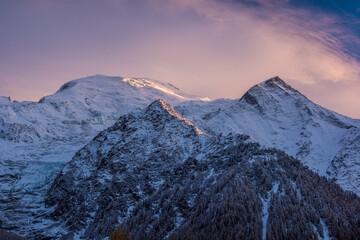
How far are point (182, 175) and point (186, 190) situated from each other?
6078 millimetres

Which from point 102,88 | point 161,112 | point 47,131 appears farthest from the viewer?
point 102,88

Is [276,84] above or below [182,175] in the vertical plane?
above

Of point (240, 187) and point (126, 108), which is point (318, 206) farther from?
point (126, 108)

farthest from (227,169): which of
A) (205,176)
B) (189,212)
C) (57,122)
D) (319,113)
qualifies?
(57,122)

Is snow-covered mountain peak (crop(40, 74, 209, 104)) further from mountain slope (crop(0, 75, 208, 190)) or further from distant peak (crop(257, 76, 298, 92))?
distant peak (crop(257, 76, 298, 92))

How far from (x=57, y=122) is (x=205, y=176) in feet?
295

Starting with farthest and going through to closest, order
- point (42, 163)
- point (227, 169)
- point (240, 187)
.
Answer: point (42, 163) → point (227, 169) → point (240, 187)

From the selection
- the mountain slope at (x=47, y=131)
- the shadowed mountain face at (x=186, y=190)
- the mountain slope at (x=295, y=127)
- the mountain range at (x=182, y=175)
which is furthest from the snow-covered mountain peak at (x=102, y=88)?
the shadowed mountain face at (x=186, y=190)

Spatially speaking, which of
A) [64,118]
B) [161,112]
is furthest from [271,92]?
[64,118]

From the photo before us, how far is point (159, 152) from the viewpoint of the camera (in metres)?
65.5

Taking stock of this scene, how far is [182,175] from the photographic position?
5800 centimetres

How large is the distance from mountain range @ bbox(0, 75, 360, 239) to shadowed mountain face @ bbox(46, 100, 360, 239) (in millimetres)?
214

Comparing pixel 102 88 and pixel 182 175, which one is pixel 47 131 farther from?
pixel 182 175

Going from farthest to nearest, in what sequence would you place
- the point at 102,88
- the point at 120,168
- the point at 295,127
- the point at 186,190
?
the point at 102,88 < the point at 295,127 < the point at 120,168 < the point at 186,190
